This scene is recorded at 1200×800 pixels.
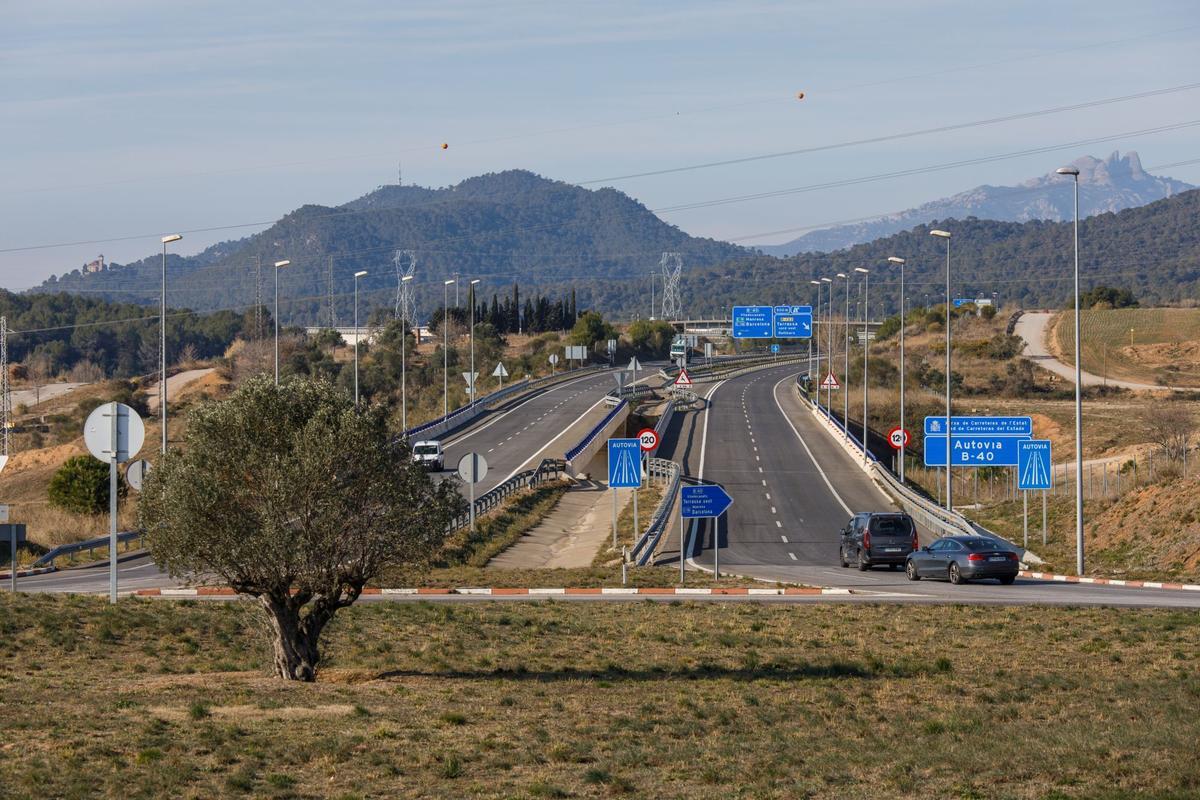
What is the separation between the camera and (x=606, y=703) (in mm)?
16016

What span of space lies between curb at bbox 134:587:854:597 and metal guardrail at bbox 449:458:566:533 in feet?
42.0

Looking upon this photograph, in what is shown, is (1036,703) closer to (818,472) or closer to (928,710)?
(928,710)

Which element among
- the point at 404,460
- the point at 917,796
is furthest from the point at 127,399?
the point at 917,796

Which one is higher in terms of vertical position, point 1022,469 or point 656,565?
point 1022,469

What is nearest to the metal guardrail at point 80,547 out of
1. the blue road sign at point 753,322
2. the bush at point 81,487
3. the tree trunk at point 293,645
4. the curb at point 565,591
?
the bush at point 81,487

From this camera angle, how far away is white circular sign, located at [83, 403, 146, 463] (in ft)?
71.6

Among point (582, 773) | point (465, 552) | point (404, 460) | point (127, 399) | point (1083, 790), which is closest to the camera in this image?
point (1083, 790)

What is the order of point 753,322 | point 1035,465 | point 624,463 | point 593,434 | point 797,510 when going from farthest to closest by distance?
point 753,322
point 593,434
point 797,510
point 1035,465
point 624,463

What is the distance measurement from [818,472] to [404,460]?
4660cm

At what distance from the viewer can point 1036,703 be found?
15.6m

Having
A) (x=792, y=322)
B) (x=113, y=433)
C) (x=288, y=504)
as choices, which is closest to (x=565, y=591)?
(x=113, y=433)

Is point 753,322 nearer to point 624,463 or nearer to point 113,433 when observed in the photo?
point 624,463

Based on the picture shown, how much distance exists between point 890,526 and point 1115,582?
6.58 metres

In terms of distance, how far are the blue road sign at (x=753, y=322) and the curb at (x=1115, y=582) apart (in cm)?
7476
